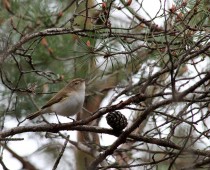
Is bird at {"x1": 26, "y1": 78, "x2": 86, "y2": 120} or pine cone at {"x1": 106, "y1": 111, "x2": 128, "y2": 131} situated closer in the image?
pine cone at {"x1": 106, "y1": 111, "x2": 128, "y2": 131}

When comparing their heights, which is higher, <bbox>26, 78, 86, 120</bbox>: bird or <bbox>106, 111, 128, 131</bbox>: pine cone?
<bbox>26, 78, 86, 120</bbox>: bird

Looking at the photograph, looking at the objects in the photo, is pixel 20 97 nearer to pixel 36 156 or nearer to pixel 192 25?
pixel 36 156

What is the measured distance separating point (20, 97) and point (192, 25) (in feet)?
5.74

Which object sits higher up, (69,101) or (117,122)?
(69,101)

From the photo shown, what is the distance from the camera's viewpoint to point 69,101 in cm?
354

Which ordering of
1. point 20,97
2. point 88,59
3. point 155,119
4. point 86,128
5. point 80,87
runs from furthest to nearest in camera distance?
point 20,97 → point 155,119 → point 80,87 → point 88,59 → point 86,128

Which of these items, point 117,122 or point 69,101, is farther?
point 69,101

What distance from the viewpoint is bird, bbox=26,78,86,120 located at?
11.5 ft

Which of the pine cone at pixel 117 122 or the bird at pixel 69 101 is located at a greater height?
the bird at pixel 69 101

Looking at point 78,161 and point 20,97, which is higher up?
point 20,97

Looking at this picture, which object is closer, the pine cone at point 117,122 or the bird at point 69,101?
the pine cone at point 117,122

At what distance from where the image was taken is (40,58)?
4453mm

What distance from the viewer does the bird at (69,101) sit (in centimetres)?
351

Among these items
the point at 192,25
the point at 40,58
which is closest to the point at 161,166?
the point at 192,25
